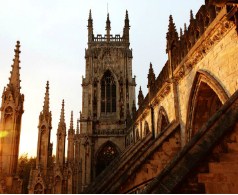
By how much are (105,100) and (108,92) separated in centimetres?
108

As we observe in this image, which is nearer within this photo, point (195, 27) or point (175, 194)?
point (175, 194)

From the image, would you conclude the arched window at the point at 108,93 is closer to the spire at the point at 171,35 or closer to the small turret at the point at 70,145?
the small turret at the point at 70,145

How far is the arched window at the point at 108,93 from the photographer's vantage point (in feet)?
111

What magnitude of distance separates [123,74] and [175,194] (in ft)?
101

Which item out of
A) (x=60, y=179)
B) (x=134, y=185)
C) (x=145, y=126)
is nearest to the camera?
(x=134, y=185)

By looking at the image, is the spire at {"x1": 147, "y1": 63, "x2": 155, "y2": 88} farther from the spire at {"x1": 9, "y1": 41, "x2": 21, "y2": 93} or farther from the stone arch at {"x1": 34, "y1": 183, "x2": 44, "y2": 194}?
the spire at {"x1": 9, "y1": 41, "x2": 21, "y2": 93}

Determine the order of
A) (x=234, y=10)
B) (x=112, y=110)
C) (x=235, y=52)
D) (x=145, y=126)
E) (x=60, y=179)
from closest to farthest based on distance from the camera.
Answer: (x=234, y=10)
(x=235, y=52)
(x=60, y=179)
(x=145, y=126)
(x=112, y=110)

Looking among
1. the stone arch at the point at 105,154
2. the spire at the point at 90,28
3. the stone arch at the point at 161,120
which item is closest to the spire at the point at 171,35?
the stone arch at the point at 161,120

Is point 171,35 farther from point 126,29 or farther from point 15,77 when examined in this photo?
point 126,29

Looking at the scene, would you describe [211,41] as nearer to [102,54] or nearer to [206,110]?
[206,110]

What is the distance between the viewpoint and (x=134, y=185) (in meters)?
8.90

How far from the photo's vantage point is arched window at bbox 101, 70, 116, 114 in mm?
33812

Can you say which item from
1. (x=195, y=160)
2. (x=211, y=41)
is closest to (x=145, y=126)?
(x=211, y=41)

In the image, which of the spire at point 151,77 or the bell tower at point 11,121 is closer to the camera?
the bell tower at point 11,121
